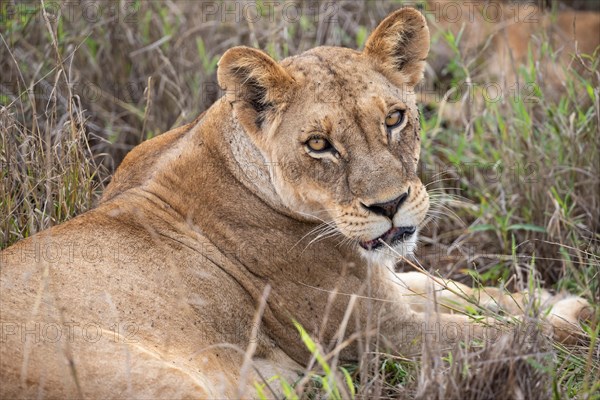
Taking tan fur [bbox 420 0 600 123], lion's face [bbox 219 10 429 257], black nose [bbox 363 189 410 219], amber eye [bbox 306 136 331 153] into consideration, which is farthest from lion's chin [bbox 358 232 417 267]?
tan fur [bbox 420 0 600 123]

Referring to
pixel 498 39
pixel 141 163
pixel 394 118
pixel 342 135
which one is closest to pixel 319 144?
pixel 342 135

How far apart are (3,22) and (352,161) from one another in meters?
3.36

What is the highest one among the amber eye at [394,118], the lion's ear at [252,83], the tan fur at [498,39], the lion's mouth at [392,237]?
the lion's ear at [252,83]

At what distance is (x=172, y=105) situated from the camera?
7.11 meters

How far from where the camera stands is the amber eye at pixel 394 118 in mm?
4254

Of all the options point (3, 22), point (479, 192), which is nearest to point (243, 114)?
point (479, 192)

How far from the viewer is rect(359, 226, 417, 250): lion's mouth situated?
413cm

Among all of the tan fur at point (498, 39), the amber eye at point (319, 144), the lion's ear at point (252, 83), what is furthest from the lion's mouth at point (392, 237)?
the tan fur at point (498, 39)

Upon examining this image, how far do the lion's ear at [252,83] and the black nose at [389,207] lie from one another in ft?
2.28

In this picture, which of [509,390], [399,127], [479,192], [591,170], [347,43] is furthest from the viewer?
[347,43]

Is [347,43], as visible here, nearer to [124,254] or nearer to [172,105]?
[172,105]

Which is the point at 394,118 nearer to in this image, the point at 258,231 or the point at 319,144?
the point at 319,144

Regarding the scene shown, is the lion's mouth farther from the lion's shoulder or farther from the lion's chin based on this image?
the lion's shoulder

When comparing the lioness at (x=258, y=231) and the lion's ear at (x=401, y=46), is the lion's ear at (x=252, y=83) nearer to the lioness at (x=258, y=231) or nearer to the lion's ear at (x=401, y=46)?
the lioness at (x=258, y=231)
